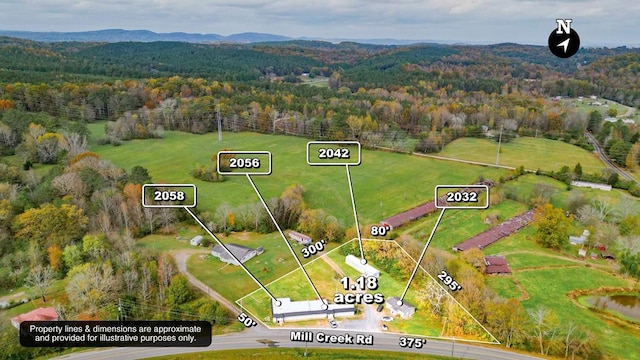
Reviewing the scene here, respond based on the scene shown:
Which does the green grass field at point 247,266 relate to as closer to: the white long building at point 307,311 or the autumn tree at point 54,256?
the white long building at point 307,311

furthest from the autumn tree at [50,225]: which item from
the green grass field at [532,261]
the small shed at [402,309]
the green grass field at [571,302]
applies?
the green grass field at [532,261]

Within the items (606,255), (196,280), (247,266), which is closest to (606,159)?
(606,255)

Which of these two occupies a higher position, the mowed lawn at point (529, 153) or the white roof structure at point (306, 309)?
the mowed lawn at point (529, 153)

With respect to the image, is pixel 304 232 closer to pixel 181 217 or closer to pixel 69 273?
pixel 181 217

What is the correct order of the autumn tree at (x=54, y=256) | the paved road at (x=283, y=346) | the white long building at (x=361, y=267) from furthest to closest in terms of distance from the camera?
the autumn tree at (x=54, y=256) < the white long building at (x=361, y=267) < the paved road at (x=283, y=346)

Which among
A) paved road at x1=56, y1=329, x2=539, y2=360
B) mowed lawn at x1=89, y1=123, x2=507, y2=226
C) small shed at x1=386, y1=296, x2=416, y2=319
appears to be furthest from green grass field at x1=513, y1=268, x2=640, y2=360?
mowed lawn at x1=89, y1=123, x2=507, y2=226

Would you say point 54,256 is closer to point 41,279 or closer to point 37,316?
point 41,279
